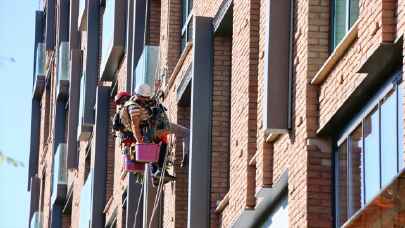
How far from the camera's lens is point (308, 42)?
68.2 feet

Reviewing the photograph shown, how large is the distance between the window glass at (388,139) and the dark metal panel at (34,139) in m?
42.7

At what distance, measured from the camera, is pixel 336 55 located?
64.3ft

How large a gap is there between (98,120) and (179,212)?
1112cm

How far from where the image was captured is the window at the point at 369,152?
17.5 metres

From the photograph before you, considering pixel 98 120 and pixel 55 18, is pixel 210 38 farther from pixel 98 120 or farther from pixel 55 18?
pixel 55 18

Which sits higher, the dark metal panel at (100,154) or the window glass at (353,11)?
the window glass at (353,11)

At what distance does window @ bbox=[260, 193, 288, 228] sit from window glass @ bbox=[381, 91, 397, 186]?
3896mm

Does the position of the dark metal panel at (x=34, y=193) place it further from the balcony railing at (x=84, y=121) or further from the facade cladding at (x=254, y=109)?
the balcony railing at (x=84, y=121)

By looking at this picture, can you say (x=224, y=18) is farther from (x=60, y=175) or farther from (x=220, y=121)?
(x=60, y=175)

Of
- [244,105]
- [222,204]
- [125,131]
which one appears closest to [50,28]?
[125,131]

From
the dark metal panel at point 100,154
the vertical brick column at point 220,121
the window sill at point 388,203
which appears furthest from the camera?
the dark metal panel at point 100,154

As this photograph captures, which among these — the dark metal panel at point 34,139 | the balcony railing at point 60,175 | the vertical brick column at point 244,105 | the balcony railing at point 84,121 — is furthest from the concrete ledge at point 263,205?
the dark metal panel at point 34,139

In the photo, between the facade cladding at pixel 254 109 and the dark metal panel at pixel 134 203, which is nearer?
the facade cladding at pixel 254 109

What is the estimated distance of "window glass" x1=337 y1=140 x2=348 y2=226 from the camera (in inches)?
765
